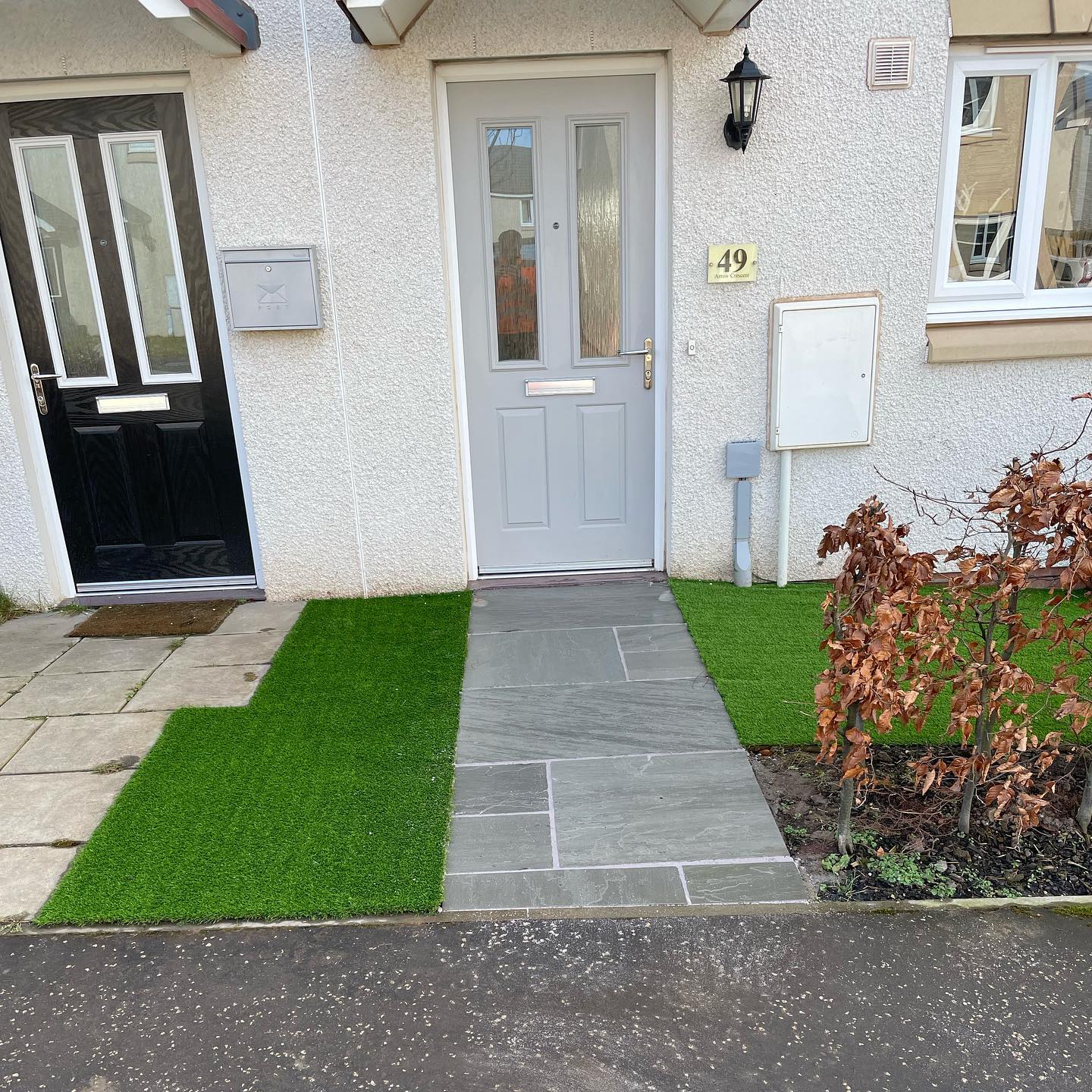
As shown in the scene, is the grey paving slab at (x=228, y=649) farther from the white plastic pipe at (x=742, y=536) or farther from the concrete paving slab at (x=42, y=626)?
the white plastic pipe at (x=742, y=536)

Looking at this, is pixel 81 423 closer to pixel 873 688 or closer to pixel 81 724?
pixel 81 724

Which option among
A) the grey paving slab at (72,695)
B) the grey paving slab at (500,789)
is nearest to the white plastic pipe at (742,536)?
→ the grey paving slab at (500,789)

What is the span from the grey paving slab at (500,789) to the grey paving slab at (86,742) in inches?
50.9

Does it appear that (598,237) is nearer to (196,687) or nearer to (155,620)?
(196,687)

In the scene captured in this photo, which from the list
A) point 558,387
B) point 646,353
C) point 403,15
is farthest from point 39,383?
point 646,353

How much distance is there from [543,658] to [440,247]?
6.89 ft

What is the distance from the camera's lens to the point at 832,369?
4457mm

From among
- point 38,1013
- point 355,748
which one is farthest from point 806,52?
point 38,1013

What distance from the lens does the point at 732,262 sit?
4.36 metres

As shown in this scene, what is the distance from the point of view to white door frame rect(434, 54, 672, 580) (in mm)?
4223

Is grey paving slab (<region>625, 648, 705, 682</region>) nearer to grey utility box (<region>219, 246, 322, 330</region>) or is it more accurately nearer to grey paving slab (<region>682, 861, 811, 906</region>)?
grey paving slab (<region>682, 861, 811, 906</region>)

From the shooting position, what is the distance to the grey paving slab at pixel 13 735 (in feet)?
11.1

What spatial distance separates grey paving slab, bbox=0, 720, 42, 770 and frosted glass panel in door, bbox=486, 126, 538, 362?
278cm

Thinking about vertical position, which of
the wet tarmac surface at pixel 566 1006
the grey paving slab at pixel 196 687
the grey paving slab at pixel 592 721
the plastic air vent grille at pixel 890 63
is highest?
the plastic air vent grille at pixel 890 63
